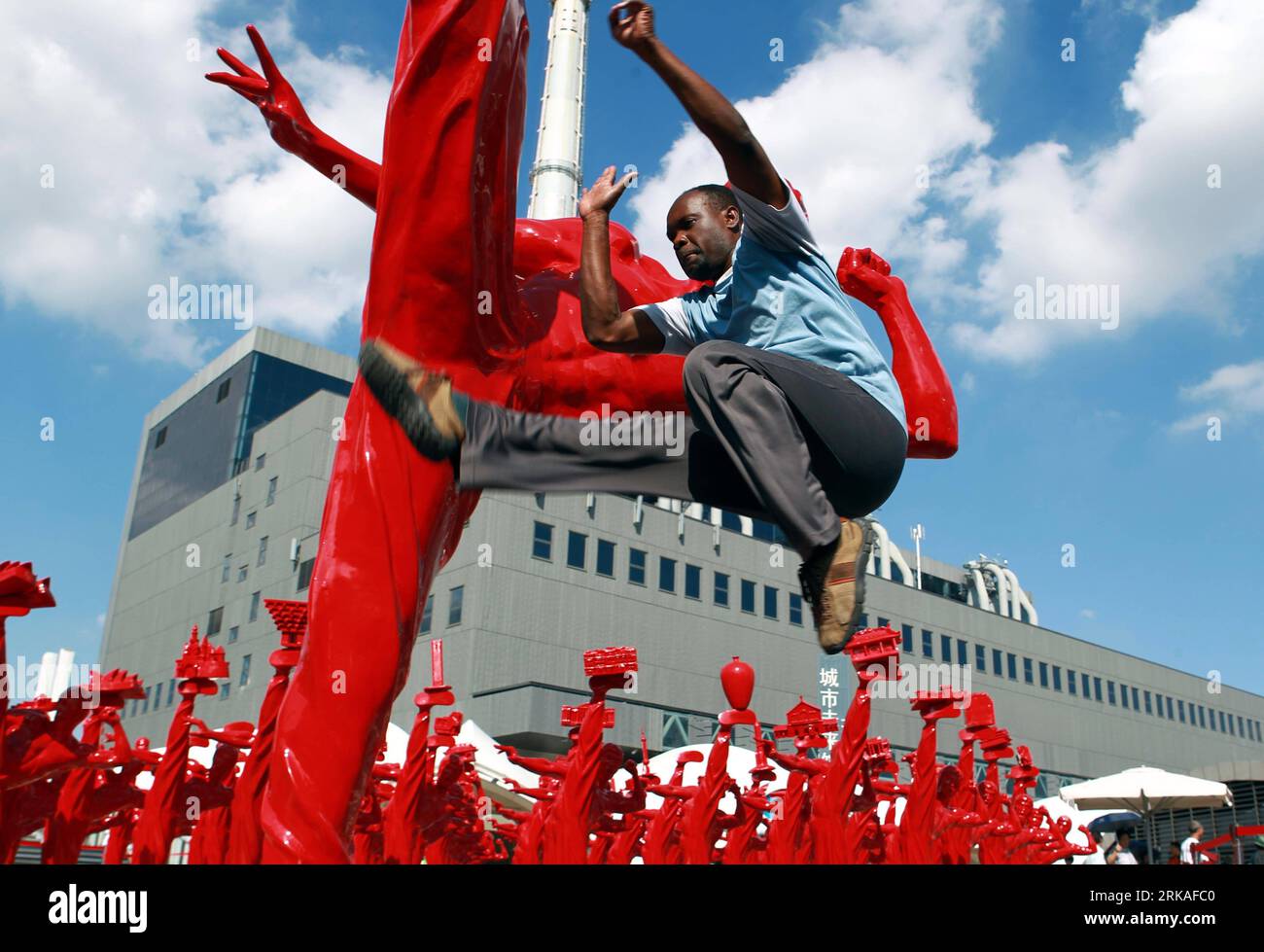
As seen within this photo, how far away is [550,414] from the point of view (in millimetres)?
3307

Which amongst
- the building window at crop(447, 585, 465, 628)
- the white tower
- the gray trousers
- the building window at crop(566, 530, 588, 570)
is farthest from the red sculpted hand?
the white tower

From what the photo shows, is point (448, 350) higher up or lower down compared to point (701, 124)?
lower down

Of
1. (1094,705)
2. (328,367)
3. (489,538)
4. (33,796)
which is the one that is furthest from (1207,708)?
(33,796)

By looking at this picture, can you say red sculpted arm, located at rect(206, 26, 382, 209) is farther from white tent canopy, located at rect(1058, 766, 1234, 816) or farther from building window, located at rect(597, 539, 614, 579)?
building window, located at rect(597, 539, 614, 579)

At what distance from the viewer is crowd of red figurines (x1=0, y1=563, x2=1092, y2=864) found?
6289 mm

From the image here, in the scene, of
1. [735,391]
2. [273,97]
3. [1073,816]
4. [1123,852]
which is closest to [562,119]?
[1073,816]

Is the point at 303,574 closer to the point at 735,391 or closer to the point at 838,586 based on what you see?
the point at 735,391

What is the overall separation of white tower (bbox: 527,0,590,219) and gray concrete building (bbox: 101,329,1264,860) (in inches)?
460

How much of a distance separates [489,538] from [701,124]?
76.8 ft

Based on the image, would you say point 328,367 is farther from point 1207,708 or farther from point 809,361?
point 809,361

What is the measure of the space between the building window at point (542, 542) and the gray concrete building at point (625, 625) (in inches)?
1.4

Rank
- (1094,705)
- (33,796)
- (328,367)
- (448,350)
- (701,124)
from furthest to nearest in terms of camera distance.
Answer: (328,367)
(1094,705)
(33,796)
(448,350)
(701,124)
